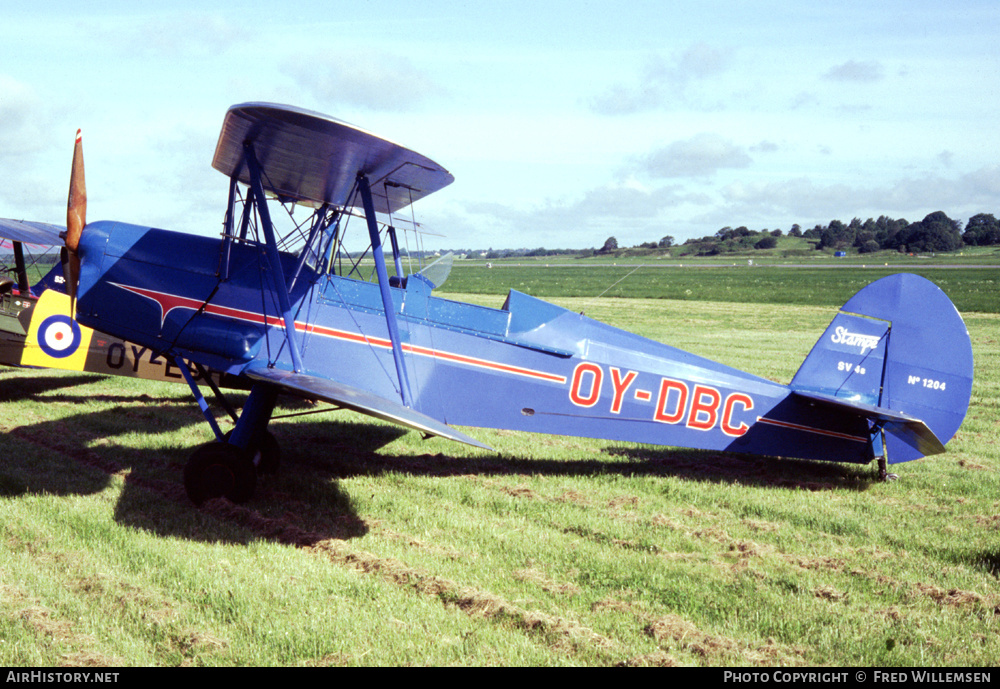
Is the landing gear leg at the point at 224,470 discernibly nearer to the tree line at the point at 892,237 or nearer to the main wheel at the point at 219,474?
the main wheel at the point at 219,474

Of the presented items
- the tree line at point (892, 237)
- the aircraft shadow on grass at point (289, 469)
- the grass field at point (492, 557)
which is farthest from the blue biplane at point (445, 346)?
the tree line at point (892, 237)

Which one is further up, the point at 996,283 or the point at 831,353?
the point at 996,283

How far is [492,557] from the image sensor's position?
4.40m

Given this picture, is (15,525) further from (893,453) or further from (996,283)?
(996,283)

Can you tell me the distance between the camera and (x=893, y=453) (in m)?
6.23

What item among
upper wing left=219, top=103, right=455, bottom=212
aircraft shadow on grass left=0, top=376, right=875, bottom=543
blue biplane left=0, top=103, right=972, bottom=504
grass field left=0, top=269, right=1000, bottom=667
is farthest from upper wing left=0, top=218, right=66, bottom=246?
upper wing left=219, top=103, right=455, bottom=212

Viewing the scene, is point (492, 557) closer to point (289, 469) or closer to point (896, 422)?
point (289, 469)

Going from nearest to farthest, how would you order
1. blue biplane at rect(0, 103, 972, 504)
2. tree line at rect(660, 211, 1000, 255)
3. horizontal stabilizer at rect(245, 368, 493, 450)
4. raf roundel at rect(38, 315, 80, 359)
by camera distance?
horizontal stabilizer at rect(245, 368, 493, 450), blue biplane at rect(0, 103, 972, 504), raf roundel at rect(38, 315, 80, 359), tree line at rect(660, 211, 1000, 255)

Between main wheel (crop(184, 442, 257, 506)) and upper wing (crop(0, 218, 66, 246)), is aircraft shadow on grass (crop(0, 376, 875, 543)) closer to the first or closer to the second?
main wheel (crop(184, 442, 257, 506))

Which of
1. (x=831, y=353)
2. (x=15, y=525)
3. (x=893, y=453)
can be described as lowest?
(x=15, y=525)

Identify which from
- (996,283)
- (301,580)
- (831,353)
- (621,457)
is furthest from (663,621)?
(996,283)

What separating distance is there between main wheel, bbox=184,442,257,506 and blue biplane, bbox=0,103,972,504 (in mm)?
61

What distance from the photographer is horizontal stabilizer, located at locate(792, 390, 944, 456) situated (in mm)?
5414

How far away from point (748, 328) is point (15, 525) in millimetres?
17706
